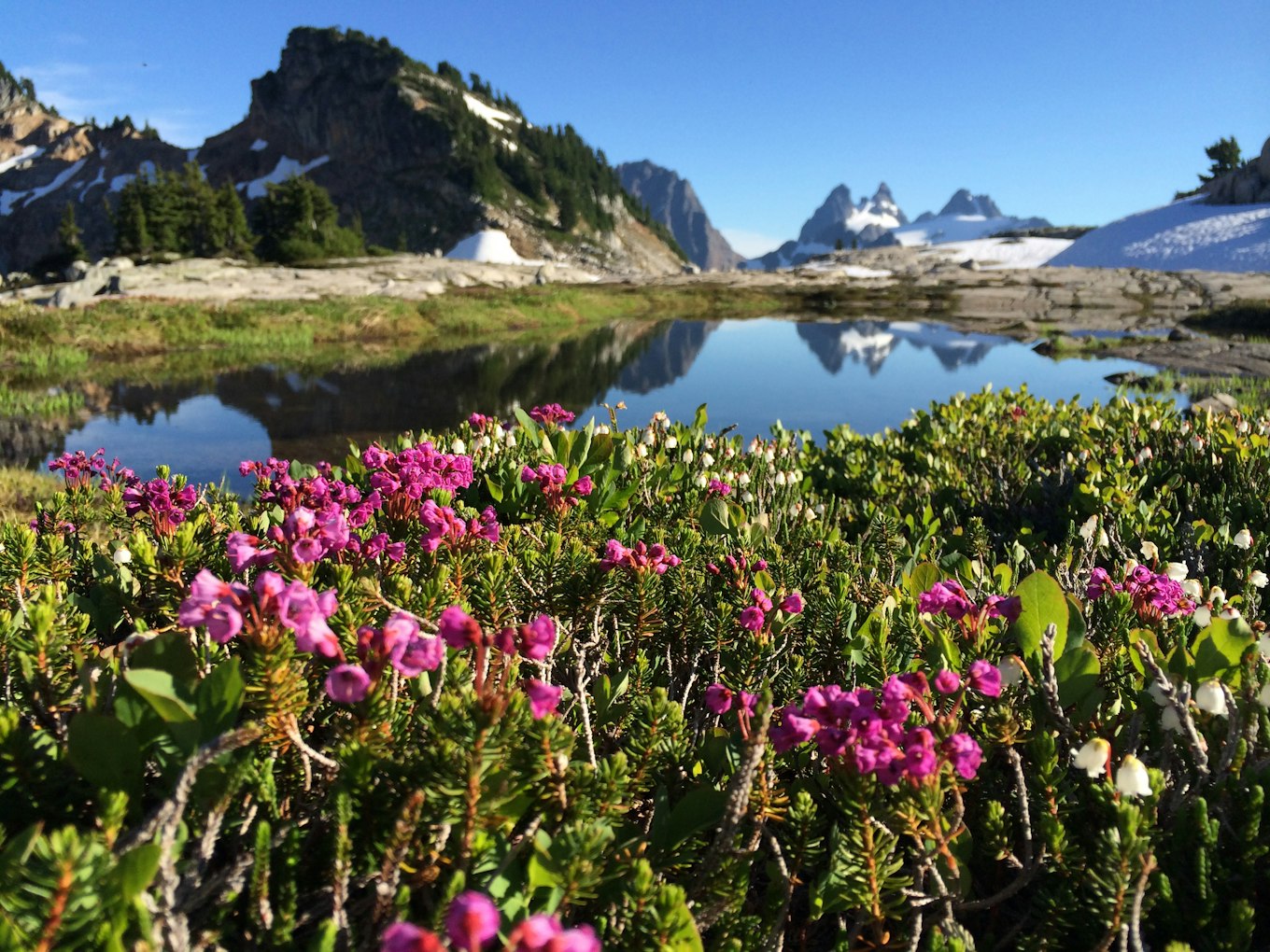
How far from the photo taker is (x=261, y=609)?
1084 mm

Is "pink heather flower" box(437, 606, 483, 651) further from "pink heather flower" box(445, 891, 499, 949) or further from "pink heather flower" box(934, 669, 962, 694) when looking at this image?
"pink heather flower" box(934, 669, 962, 694)

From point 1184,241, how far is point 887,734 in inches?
3282

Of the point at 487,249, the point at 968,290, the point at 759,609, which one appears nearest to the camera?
the point at 759,609

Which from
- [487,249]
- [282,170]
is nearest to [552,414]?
[487,249]

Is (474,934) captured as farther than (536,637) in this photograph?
No

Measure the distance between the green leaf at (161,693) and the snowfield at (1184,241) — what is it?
7532cm

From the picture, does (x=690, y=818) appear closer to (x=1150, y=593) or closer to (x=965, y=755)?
(x=965, y=755)

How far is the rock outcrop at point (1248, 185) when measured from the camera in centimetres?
6412

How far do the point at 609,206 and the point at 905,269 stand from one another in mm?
56015

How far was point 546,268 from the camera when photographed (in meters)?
61.4

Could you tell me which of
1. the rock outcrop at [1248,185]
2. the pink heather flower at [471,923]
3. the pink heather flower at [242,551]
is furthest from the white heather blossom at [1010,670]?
the rock outcrop at [1248,185]

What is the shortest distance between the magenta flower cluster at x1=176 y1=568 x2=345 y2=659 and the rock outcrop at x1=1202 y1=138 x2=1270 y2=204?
291 feet

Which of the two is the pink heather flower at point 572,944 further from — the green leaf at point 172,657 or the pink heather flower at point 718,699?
the green leaf at point 172,657

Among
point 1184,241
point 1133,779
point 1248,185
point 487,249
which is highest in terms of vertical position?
point 487,249
